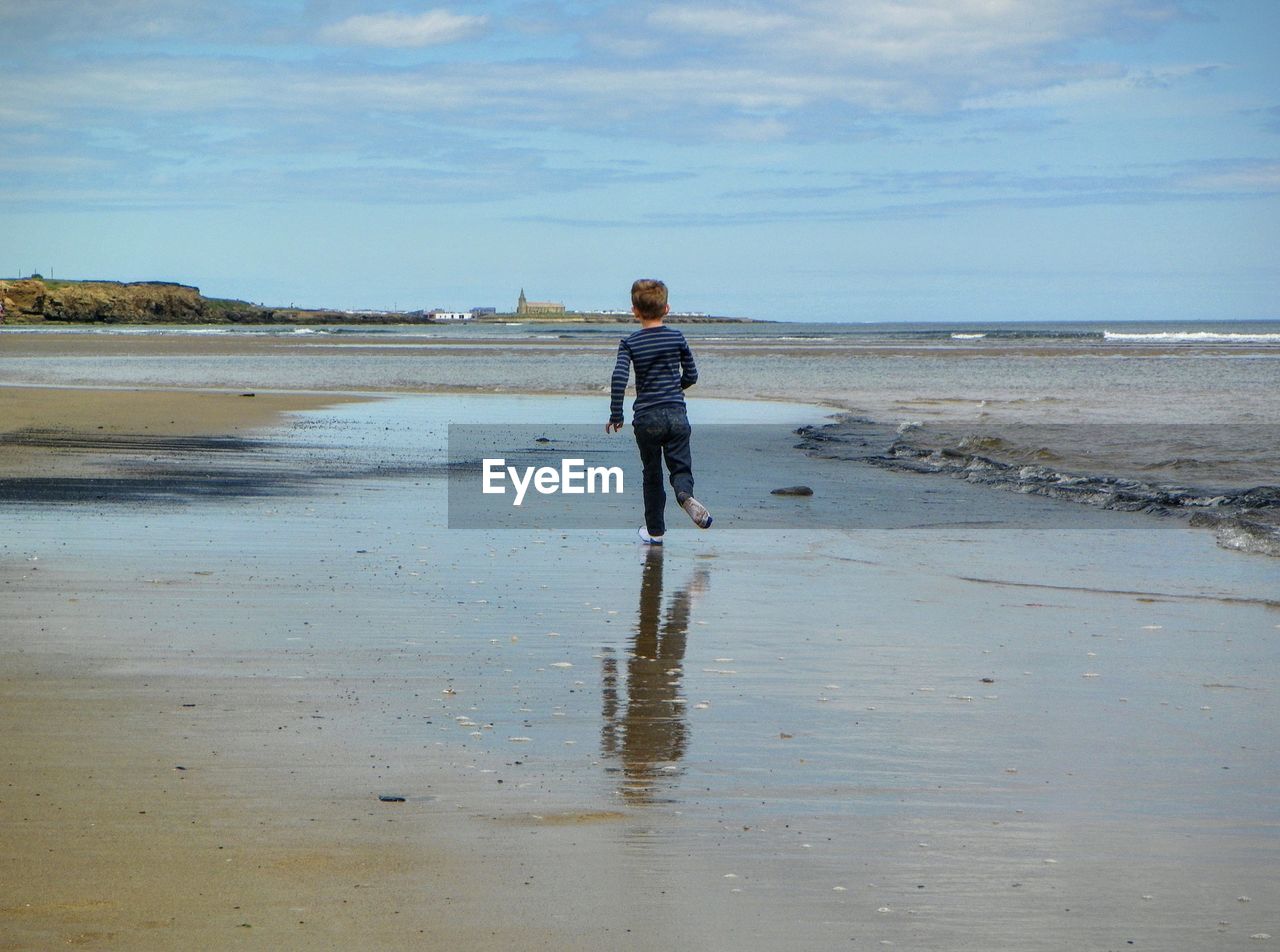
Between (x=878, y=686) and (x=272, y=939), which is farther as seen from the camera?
(x=878, y=686)

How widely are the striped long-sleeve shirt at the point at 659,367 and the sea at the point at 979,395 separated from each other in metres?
4.13

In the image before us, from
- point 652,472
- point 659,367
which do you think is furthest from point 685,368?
point 652,472

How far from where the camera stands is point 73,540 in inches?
337

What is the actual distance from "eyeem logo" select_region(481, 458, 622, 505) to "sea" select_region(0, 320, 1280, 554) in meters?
3.63

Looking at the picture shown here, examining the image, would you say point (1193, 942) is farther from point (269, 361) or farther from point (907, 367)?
point (269, 361)

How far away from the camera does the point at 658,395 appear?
9.59 m

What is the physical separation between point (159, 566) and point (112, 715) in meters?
3.20

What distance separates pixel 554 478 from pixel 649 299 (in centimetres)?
442

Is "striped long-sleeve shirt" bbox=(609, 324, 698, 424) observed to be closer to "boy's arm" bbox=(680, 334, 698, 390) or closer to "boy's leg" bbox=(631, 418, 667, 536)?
"boy's arm" bbox=(680, 334, 698, 390)

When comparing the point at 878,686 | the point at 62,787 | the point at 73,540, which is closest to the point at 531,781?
the point at 62,787

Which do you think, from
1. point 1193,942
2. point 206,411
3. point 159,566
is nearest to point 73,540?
point 159,566

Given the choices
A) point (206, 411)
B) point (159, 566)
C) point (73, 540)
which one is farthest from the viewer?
point (206, 411)

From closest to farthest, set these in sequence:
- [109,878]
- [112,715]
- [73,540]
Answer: [109,878]
[112,715]
[73,540]

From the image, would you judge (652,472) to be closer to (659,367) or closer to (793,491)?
(659,367)
